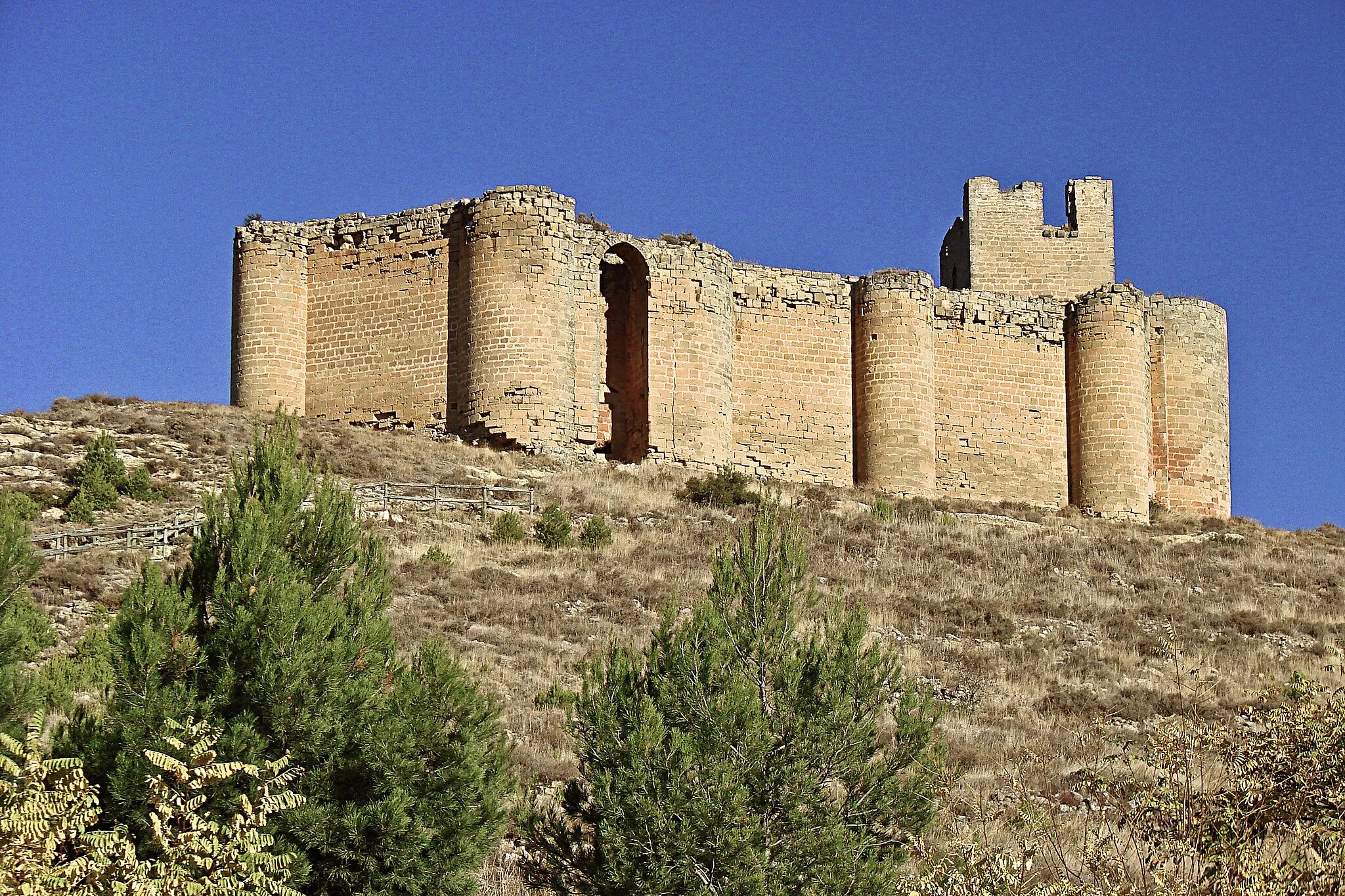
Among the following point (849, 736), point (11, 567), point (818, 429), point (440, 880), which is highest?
point (818, 429)

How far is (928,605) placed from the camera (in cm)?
2414

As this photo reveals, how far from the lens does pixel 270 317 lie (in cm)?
3316

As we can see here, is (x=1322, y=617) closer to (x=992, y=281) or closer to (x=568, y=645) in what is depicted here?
(x=568, y=645)

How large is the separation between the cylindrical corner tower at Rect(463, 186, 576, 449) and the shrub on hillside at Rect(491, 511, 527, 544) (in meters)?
4.97

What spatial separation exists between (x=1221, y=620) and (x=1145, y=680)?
12.4 ft

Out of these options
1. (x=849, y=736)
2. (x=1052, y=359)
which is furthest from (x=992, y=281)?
(x=849, y=736)

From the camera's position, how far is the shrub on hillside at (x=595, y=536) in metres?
26.0

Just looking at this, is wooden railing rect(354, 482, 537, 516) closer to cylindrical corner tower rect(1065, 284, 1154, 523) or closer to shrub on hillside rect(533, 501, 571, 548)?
shrub on hillside rect(533, 501, 571, 548)

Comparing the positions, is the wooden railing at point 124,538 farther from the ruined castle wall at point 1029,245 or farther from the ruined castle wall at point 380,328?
the ruined castle wall at point 1029,245

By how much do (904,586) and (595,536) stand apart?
A: 4447mm

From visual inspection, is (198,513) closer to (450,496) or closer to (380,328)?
(450,496)

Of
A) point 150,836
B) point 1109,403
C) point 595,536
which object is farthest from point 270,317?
point 150,836

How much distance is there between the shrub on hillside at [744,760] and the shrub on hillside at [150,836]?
6.83 feet

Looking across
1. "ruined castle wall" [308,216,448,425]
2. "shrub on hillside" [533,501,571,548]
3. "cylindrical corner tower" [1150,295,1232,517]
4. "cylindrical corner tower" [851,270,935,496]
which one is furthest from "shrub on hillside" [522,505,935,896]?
"cylindrical corner tower" [1150,295,1232,517]
